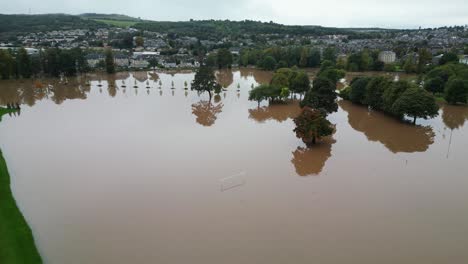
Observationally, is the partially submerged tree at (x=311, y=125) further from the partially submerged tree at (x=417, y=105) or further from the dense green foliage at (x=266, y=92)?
the dense green foliage at (x=266, y=92)

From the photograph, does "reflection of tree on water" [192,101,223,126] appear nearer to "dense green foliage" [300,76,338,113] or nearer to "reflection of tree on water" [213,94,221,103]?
"reflection of tree on water" [213,94,221,103]

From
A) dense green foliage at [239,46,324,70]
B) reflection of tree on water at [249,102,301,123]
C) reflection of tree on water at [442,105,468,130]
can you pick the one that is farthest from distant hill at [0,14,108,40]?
reflection of tree on water at [442,105,468,130]

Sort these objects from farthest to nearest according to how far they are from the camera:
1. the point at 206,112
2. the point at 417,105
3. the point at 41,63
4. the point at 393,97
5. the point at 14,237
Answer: the point at 41,63 → the point at 206,112 → the point at 393,97 → the point at 417,105 → the point at 14,237

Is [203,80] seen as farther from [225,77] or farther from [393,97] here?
[225,77]

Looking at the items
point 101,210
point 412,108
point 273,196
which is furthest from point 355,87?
point 101,210

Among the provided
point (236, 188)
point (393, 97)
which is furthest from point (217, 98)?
point (236, 188)

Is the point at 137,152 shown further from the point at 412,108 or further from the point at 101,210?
the point at 412,108
